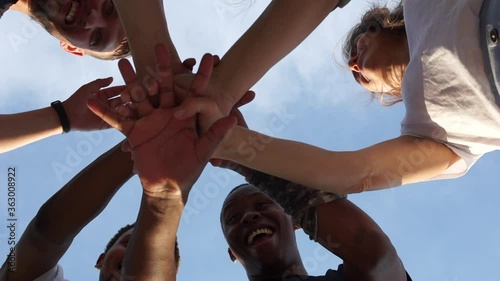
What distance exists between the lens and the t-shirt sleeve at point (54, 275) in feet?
6.29

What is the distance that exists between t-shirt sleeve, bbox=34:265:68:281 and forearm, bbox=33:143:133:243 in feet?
0.44

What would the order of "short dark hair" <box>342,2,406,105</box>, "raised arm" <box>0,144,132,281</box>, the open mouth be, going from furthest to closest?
the open mouth < "short dark hair" <box>342,2,406,105</box> < "raised arm" <box>0,144,132,281</box>

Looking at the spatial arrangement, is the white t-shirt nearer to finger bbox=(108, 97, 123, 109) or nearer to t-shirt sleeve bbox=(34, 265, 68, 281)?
finger bbox=(108, 97, 123, 109)

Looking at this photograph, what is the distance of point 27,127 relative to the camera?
74.1 inches

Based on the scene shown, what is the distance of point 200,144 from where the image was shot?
136 cm

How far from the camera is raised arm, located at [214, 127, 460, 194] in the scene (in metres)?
1.50

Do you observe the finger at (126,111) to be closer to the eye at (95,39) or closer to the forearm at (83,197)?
the forearm at (83,197)

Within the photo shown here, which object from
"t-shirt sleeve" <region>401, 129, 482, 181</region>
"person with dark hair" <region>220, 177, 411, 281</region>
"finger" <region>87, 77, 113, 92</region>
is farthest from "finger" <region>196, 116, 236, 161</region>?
"finger" <region>87, 77, 113, 92</region>

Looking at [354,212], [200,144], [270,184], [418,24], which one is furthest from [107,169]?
[418,24]

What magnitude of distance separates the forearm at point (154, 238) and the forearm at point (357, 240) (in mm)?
579

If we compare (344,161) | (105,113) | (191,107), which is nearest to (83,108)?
(105,113)

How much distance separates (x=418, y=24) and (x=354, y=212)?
685 millimetres

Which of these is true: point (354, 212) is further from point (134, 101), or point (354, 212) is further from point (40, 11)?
point (40, 11)

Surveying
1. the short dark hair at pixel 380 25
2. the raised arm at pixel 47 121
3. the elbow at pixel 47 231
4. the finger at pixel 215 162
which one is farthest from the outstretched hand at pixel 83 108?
the short dark hair at pixel 380 25
